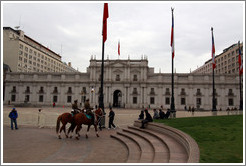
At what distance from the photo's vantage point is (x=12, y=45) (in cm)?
5869

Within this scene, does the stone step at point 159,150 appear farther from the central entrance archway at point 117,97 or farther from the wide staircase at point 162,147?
the central entrance archway at point 117,97

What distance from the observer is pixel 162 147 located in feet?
25.5

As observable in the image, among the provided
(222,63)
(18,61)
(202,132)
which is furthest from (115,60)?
(202,132)

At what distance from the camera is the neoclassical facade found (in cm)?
5103

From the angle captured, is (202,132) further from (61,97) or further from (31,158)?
(61,97)

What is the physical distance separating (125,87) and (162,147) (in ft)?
151

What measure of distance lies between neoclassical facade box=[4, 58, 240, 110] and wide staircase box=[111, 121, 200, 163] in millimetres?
42438

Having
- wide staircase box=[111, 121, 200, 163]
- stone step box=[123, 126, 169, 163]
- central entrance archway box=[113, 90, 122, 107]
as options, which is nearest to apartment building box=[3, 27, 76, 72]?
central entrance archway box=[113, 90, 122, 107]

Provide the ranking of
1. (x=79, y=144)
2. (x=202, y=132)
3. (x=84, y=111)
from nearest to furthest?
1. (x=202, y=132)
2. (x=79, y=144)
3. (x=84, y=111)

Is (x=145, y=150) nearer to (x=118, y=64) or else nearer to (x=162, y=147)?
(x=162, y=147)

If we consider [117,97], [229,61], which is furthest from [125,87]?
[229,61]

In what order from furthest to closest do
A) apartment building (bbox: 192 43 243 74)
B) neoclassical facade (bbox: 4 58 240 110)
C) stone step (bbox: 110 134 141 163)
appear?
apartment building (bbox: 192 43 243 74) < neoclassical facade (bbox: 4 58 240 110) < stone step (bbox: 110 134 141 163)

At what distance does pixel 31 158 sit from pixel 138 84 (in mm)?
47762

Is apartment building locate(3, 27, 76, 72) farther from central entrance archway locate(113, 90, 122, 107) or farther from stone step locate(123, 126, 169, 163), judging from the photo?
stone step locate(123, 126, 169, 163)
